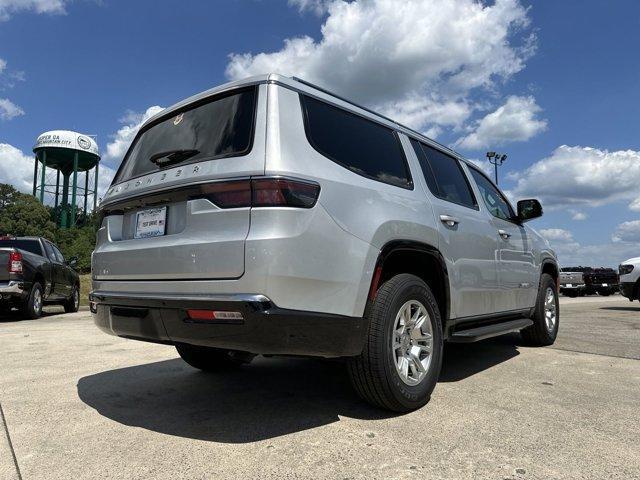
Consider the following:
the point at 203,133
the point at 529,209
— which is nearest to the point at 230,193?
the point at 203,133

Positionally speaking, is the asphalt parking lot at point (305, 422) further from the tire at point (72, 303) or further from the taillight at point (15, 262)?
the tire at point (72, 303)

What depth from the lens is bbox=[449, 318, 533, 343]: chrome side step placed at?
3818 mm

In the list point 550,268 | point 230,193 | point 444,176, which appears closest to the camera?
point 230,193

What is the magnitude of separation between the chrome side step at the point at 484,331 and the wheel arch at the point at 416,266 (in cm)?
18

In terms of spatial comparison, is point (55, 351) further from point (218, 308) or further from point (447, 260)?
point (447, 260)

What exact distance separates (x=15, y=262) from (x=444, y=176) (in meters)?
8.54


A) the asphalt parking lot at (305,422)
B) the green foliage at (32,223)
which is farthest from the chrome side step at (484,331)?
the green foliage at (32,223)

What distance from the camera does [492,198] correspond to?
5211mm

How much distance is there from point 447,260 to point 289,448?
6.01 feet

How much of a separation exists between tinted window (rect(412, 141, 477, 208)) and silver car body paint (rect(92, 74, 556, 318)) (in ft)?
1.59

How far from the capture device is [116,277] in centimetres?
322

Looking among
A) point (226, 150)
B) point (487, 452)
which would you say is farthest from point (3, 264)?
point (487, 452)

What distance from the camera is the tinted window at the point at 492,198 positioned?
499 centimetres

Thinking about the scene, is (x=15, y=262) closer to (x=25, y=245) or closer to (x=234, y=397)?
(x=25, y=245)
